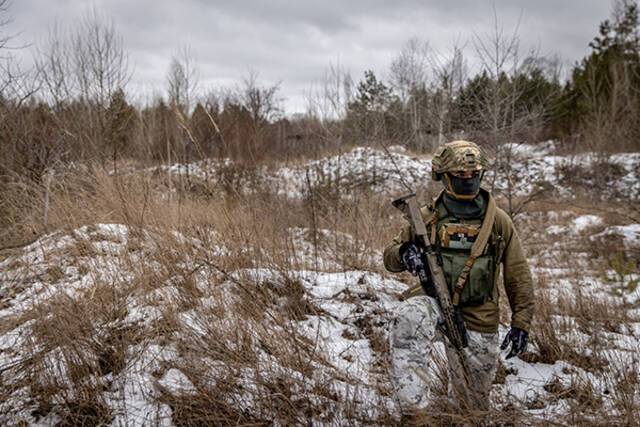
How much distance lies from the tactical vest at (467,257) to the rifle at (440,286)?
5 centimetres

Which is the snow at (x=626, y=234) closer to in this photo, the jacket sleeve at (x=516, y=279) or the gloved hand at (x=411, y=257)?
the jacket sleeve at (x=516, y=279)

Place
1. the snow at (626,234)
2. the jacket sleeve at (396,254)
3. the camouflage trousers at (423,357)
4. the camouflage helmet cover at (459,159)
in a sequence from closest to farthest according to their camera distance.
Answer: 1. the camouflage trousers at (423,357)
2. the camouflage helmet cover at (459,159)
3. the jacket sleeve at (396,254)
4. the snow at (626,234)

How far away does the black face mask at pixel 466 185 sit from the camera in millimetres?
1829

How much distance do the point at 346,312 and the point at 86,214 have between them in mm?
2764

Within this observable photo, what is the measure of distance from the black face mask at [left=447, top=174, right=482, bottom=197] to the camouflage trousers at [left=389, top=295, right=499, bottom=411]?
0.51m

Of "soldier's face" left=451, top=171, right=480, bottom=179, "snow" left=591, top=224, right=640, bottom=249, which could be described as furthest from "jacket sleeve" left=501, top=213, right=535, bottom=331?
"snow" left=591, top=224, right=640, bottom=249

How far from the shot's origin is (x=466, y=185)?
1.83m

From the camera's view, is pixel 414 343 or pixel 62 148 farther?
pixel 62 148

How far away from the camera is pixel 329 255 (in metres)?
4.13

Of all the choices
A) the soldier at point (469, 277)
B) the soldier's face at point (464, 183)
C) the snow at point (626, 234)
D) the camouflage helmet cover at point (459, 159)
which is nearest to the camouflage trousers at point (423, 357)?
the soldier at point (469, 277)

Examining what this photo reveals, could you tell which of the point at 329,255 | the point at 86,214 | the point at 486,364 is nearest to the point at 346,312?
the point at 329,255

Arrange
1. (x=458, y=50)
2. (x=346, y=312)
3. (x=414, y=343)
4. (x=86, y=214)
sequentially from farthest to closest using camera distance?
(x=458, y=50) → (x=86, y=214) → (x=346, y=312) → (x=414, y=343)

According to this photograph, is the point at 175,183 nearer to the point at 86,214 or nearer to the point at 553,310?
the point at 86,214

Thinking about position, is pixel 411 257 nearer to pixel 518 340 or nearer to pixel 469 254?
pixel 469 254
